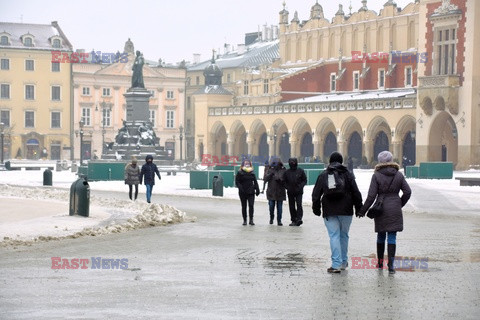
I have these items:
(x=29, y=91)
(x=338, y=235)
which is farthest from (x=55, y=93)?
(x=338, y=235)

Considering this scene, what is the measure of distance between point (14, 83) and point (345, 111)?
130 ft

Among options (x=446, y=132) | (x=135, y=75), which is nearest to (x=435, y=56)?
(x=446, y=132)

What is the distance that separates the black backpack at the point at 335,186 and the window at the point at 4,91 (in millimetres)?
94485

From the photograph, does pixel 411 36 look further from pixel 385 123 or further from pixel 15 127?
pixel 15 127

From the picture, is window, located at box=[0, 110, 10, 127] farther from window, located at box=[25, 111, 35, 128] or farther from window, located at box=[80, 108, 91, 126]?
window, located at box=[80, 108, 91, 126]

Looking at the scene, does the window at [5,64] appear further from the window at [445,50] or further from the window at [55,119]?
the window at [445,50]

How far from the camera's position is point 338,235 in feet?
47.3

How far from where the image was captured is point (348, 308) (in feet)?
36.1

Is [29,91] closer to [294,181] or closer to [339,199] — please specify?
[294,181]

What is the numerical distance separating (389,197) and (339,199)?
2.24 ft

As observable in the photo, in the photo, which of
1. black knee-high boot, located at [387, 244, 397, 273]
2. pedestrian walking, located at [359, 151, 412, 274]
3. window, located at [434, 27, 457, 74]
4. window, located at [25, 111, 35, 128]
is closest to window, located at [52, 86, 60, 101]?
window, located at [25, 111, 35, 128]

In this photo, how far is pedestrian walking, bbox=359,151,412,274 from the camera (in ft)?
46.7

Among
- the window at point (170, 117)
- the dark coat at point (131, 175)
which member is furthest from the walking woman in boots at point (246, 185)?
the window at point (170, 117)

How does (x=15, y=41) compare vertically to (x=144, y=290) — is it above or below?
above
